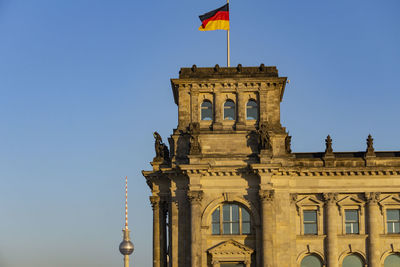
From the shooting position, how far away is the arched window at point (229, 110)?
2746 inches

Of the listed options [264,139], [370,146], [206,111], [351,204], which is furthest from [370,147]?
[206,111]

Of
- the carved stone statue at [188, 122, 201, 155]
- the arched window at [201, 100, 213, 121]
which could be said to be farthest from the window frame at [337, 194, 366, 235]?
the arched window at [201, 100, 213, 121]

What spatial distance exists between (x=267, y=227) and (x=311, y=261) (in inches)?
196

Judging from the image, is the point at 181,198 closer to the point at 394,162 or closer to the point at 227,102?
the point at 227,102

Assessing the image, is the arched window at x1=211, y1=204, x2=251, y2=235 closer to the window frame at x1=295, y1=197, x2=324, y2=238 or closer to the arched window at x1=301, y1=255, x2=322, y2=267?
the window frame at x1=295, y1=197, x2=324, y2=238

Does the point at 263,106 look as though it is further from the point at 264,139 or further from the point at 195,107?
the point at 195,107

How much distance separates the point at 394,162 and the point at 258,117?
36.3ft

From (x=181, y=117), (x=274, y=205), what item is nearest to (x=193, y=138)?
(x=181, y=117)

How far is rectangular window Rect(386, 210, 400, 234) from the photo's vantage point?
69.0 metres

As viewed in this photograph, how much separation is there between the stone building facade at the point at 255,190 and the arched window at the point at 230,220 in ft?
0.25

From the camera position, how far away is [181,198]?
6806cm

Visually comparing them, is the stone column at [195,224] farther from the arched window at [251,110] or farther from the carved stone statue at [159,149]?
the arched window at [251,110]

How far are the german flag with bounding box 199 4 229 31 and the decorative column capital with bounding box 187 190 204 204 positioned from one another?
44.8ft

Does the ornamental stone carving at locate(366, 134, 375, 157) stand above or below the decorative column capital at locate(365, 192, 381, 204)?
above
